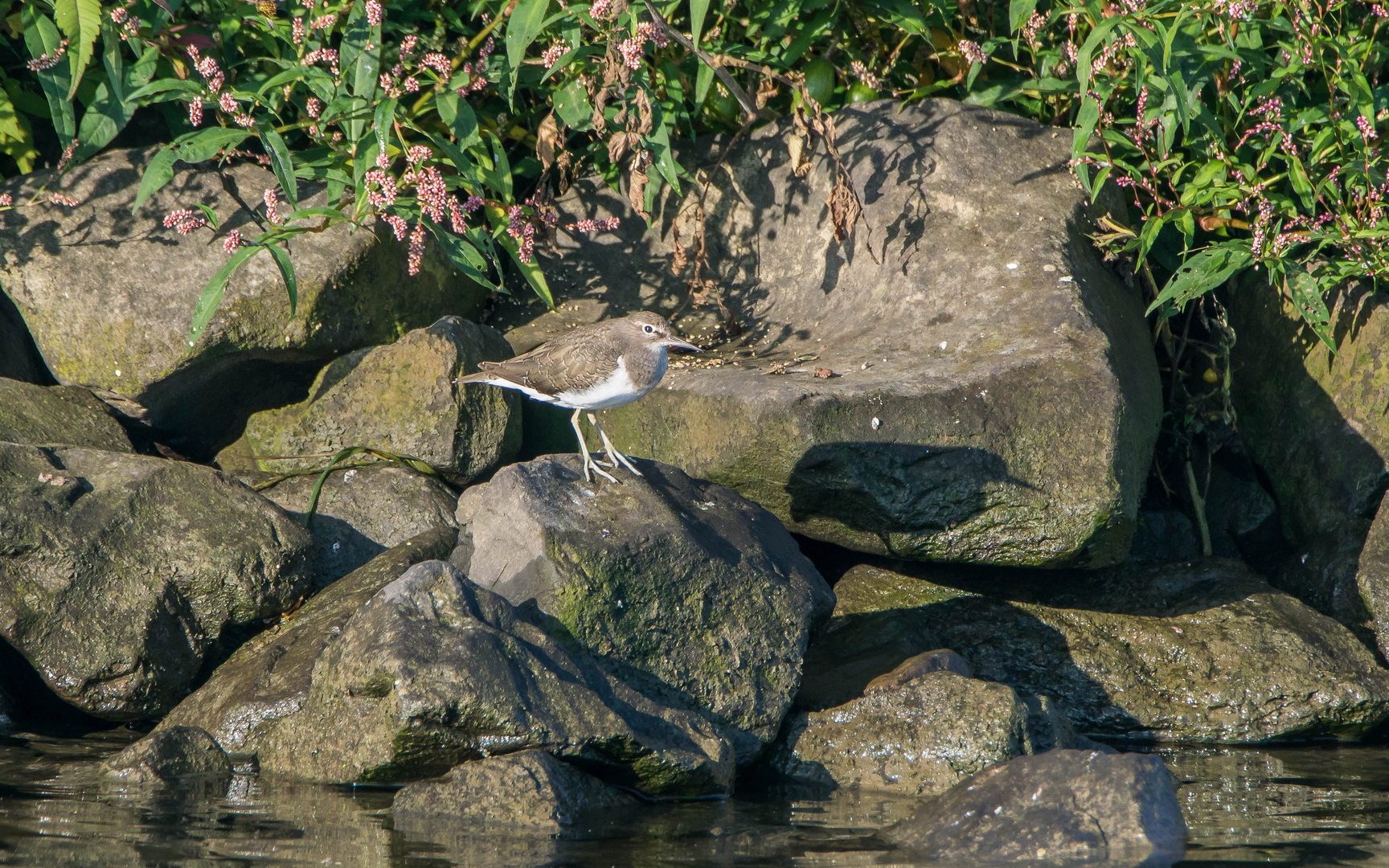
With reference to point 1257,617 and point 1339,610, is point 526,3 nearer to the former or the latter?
point 1257,617

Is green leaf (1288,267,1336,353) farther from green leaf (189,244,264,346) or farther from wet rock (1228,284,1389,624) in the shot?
Result: green leaf (189,244,264,346)

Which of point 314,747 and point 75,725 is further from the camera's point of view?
point 75,725

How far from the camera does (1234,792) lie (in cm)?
490

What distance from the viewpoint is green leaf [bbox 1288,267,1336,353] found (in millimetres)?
6285

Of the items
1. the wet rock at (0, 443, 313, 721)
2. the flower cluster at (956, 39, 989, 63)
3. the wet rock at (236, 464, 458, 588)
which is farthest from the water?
the flower cluster at (956, 39, 989, 63)

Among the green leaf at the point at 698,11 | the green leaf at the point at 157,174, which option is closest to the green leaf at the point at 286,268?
the green leaf at the point at 157,174

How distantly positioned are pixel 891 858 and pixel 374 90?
15.5ft

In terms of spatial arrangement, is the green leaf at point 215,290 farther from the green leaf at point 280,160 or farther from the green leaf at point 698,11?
the green leaf at point 698,11

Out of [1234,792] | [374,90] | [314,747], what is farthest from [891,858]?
[374,90]

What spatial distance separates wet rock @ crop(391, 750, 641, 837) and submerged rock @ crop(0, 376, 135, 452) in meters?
2.96

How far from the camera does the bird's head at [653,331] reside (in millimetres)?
5473

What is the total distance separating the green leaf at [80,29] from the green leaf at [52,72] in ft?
0.48

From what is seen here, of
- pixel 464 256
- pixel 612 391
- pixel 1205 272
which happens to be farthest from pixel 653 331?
pixel 1205 272

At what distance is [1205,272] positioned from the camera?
636 centimetres
